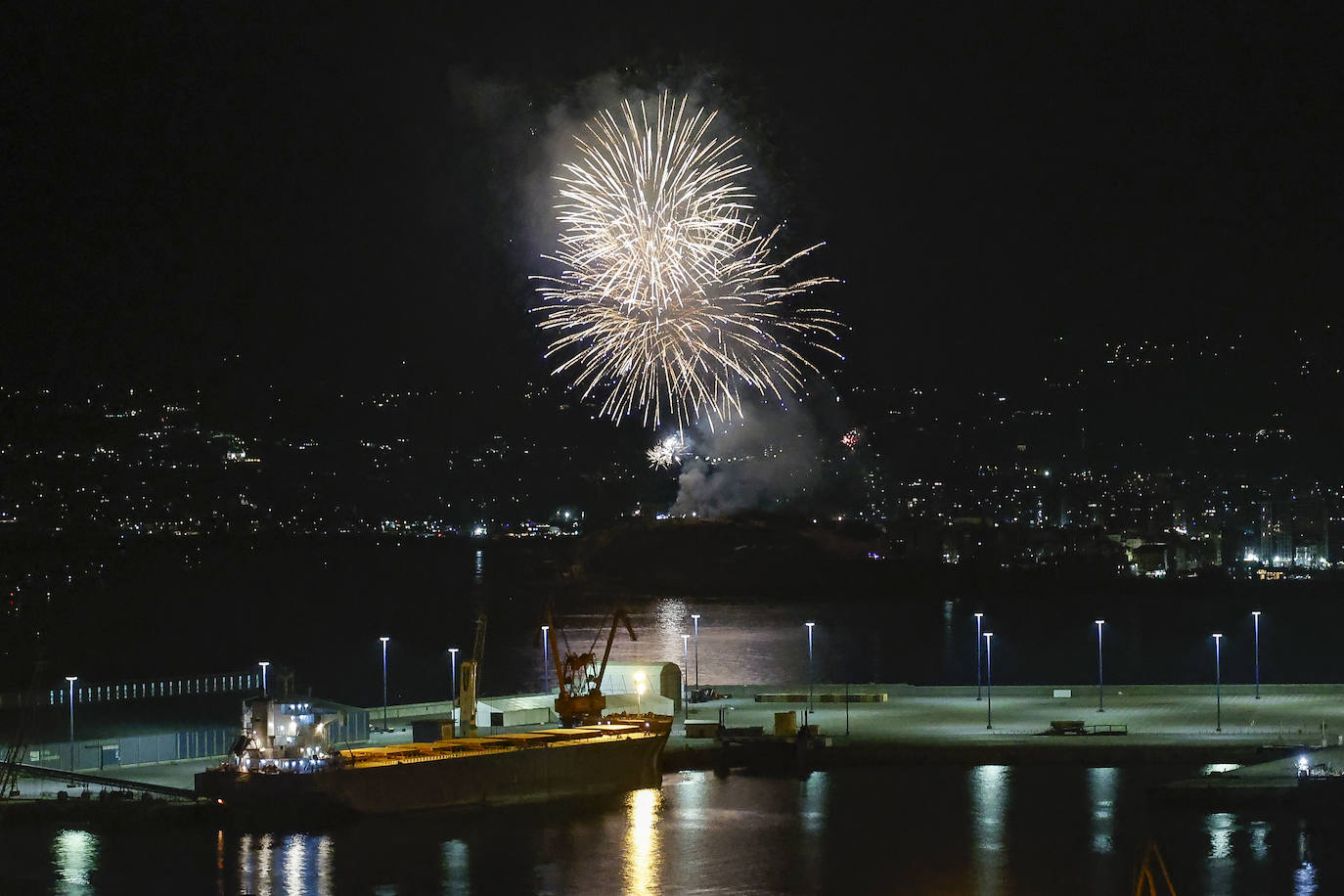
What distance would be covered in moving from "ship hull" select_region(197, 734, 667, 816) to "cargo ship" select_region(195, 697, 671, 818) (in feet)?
0.04

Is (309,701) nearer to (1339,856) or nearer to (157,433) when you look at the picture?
(1339,856)

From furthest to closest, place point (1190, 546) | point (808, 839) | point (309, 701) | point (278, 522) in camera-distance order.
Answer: point (278, 522) → point (1190, 546) → point (309, 701) → point (808, 839)

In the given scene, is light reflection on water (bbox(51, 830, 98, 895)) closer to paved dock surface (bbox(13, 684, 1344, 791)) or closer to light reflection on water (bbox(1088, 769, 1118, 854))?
paved dock surface (bbox(13, 684, 1344, 791))

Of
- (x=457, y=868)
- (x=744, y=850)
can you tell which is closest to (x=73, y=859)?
(x=457, y=868)

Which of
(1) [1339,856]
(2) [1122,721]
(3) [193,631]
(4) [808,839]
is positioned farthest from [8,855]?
(3) [193,631]

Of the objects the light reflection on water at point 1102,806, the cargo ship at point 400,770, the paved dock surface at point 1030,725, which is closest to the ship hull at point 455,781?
the cargo ship at point 400,770

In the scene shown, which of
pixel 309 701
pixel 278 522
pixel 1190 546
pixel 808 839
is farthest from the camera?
pixel 278 522

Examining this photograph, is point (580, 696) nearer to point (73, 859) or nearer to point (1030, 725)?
point (1030, 725)

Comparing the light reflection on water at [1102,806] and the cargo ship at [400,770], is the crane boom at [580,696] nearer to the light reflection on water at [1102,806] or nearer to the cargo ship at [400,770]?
the cargo ship at [400,770]

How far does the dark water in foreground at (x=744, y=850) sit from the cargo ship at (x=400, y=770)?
433 millimetres

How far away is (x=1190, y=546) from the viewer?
468 feet

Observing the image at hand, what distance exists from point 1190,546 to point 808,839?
131 meters

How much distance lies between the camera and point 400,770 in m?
20.6

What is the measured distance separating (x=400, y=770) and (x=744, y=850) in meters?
4.74
